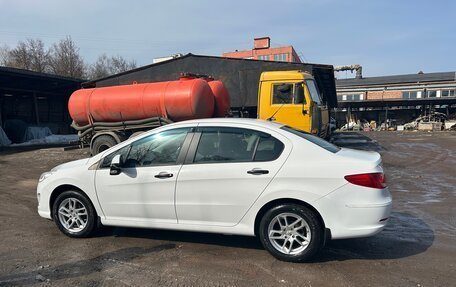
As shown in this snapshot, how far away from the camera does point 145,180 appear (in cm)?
488

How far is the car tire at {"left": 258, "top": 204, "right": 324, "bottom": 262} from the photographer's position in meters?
4.29

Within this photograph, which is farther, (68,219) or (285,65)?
(285,65)

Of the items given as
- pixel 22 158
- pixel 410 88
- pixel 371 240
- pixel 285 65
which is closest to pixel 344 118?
pixel 410 88

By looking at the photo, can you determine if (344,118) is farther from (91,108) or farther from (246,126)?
(246,126)

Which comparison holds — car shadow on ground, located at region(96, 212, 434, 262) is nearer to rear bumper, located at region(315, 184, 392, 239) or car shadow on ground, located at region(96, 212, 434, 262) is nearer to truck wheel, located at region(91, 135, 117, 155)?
rear bumper, located at region(315, 184, 392, 239)

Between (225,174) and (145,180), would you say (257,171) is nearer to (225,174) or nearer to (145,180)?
(225,174)

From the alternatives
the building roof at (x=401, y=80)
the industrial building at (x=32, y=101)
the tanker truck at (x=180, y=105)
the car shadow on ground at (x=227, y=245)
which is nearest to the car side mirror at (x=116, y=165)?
the car shadow on ground at (x=227, y=245)

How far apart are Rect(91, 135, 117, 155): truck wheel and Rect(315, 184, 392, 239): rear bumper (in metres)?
9.30

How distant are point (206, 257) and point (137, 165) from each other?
1.49 m

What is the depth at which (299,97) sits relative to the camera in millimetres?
10688

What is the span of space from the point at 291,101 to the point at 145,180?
6813 mm

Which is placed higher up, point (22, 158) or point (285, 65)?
point (285, 65)

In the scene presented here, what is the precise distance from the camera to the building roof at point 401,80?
158 ft

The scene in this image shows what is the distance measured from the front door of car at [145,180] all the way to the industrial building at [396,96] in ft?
135
